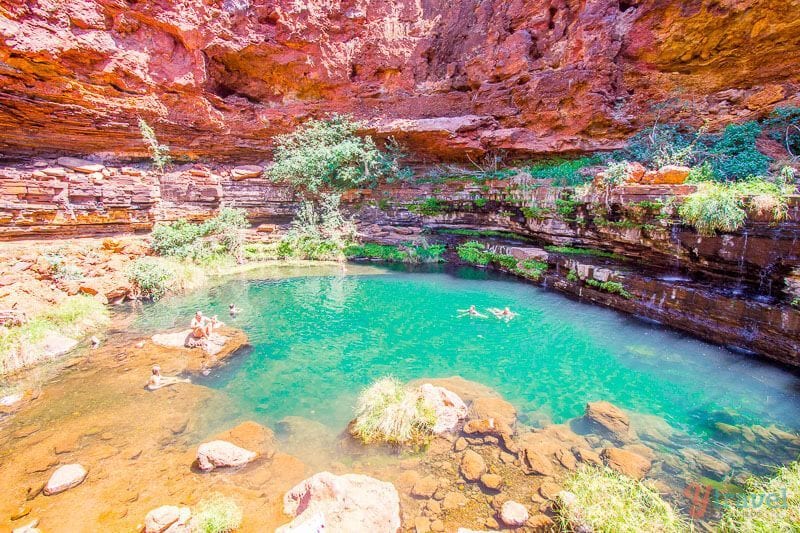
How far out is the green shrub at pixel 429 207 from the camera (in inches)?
695

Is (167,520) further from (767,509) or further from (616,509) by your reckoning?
(767,509)

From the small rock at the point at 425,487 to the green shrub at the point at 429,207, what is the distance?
1449 cm

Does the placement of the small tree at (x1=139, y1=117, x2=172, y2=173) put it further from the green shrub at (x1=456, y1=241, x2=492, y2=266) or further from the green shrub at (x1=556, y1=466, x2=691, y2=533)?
the green shrub at (x1=556, y1=466, x2=691, y2=533)

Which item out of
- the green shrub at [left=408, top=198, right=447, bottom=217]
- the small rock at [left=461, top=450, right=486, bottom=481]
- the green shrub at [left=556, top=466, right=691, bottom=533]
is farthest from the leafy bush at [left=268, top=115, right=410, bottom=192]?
the green shrub at [left=556, top=466, right=691, bottom=533]

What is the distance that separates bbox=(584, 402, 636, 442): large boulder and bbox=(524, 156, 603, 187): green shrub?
10.1 m

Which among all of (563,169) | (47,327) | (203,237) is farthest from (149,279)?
(563,169)

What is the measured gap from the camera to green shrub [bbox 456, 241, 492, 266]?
15483mm

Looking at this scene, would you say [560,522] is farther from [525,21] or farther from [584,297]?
[525,21]

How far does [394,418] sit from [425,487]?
Answer: 1147 mm

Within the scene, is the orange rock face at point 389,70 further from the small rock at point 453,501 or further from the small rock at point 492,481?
the small rock at point 453,501

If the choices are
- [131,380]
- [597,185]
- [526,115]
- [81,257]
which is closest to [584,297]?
[597,185]

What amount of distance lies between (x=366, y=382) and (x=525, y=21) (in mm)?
18341

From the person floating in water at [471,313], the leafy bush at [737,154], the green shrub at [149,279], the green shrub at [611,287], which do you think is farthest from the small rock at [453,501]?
the leafy bush at [737,154]

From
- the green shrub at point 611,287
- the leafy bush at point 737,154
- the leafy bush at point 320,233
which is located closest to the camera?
the green shrub at point 611,287
